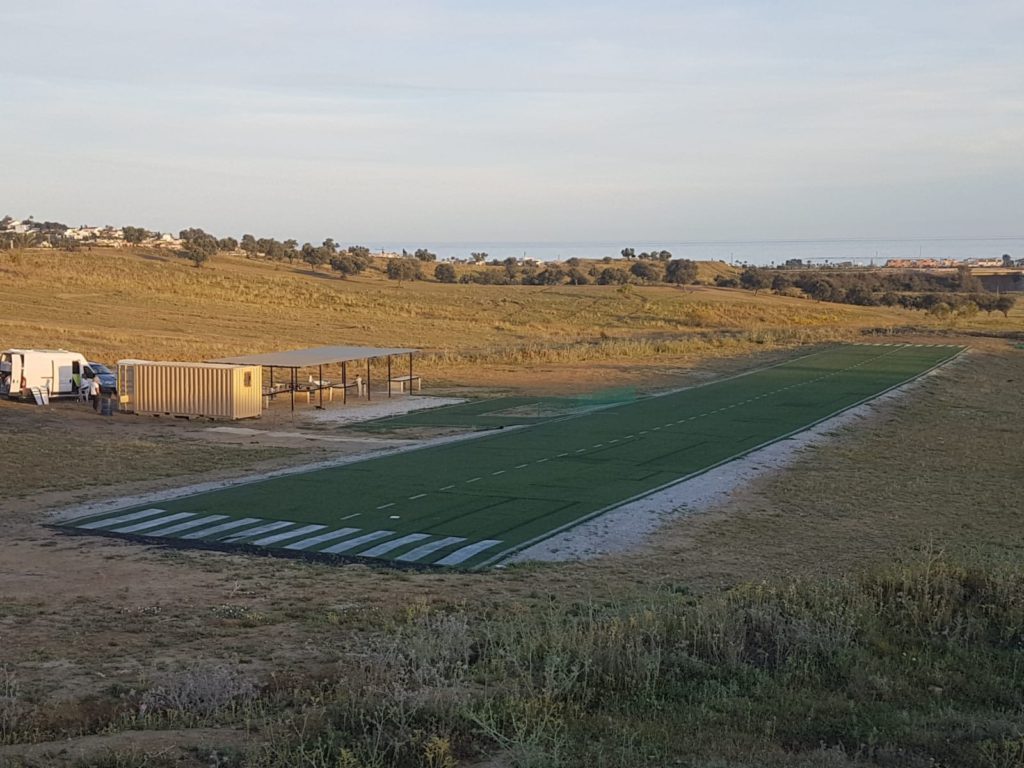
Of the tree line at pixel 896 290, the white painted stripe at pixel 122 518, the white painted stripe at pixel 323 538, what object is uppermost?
the tree line at pixel 896 290

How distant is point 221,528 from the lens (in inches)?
699

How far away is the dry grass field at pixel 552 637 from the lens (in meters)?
7.58

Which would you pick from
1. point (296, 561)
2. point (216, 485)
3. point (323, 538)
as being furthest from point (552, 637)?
point (216, 485)

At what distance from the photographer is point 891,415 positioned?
3462cm

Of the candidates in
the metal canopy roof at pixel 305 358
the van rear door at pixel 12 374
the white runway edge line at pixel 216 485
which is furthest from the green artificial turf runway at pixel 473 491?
the van rear door at pixel 12 374

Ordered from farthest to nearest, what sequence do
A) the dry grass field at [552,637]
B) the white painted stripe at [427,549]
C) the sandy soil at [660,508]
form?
the sandy soil at [660,508]
the white painted stripe at [427,549]
the dry grass field at [552,637]

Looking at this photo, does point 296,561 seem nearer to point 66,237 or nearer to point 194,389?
point 194,389

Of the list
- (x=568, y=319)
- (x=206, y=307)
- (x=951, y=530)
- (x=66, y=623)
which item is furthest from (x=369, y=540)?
(x=568, y=319)

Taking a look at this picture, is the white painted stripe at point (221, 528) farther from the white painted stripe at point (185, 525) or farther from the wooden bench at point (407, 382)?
the wooden bench at point (407, 382)

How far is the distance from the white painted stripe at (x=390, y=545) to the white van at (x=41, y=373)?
2135 centimetres

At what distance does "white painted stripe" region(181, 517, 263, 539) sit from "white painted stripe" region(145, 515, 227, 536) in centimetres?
32

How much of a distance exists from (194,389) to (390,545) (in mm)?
17262

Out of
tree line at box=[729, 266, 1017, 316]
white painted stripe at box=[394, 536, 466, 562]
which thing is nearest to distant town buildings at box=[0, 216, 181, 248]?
tree line at box=[729, 266, 1017, 316]

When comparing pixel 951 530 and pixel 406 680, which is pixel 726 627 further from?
pixel 951 530
